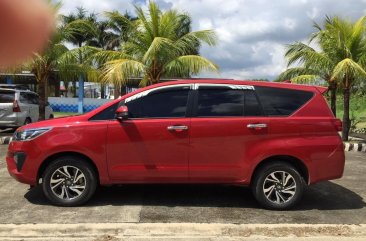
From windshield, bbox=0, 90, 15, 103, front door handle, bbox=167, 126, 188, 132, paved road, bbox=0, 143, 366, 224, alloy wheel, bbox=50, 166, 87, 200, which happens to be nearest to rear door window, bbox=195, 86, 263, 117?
front door handle, bbox=167, 126, 188, 132

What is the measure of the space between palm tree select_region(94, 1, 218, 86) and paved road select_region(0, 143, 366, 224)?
23.0 feet

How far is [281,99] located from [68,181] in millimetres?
3133

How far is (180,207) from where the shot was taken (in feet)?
21.6

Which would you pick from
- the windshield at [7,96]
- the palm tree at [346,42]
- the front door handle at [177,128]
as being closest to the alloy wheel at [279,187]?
the front door handle at [177,128]

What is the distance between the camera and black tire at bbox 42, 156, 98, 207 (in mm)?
6453

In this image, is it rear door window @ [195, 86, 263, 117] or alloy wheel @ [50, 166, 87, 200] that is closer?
alloy wheel @ [50, 166, 87, 200]

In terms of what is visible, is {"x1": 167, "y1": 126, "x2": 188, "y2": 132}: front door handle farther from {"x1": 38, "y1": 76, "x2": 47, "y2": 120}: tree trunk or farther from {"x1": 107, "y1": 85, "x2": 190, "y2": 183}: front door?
{"x1": 38, "y1": 76, "x2": 47, "y2": 120}: tree trunk

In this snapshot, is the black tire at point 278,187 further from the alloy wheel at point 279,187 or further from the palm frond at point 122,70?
the palm frond at point 122,70

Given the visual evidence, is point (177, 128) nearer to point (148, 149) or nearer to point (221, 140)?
point (148, 149)

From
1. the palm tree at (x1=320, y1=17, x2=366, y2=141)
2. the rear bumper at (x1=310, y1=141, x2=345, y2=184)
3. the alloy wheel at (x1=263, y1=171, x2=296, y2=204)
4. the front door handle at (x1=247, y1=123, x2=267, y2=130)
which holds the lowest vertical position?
the alloy wheel at (x1=263, y1=171, x2=296, y2=204)

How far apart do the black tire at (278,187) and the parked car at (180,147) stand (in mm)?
13

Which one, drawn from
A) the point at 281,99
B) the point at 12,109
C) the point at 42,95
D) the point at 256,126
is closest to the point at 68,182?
the point at 256,126

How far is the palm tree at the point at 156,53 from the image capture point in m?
14.4

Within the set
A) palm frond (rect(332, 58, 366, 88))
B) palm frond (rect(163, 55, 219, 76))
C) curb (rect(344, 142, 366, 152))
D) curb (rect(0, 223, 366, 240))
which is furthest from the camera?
palm frond (rect(163, 55, 219, 76))
